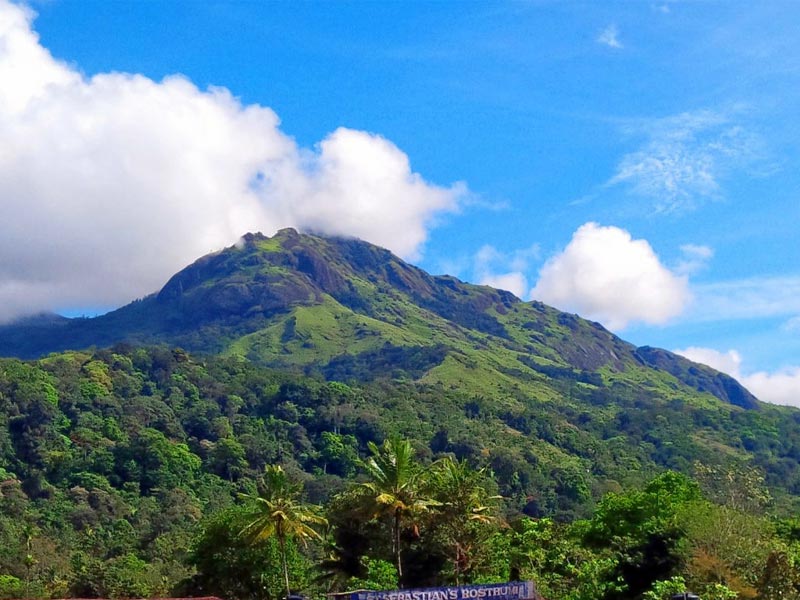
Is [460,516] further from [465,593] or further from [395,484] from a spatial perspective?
[465,593]

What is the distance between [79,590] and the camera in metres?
78.4

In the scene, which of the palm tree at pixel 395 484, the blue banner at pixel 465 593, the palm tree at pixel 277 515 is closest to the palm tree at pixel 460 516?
the palm tree at pixel 395 484

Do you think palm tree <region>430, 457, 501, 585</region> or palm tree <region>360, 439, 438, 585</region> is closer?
palm tree <region>360, 439, 438, 585</region>

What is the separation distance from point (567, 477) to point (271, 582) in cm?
13862

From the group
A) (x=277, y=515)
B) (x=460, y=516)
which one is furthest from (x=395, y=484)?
(x=460, y=516)

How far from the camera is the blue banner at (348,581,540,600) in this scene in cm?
2972

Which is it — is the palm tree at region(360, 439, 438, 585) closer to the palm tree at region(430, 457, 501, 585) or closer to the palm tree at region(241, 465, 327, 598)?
the palm tree at region(241, 465, 327, 598)

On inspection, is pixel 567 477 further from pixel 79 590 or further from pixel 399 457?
pixel 399 457

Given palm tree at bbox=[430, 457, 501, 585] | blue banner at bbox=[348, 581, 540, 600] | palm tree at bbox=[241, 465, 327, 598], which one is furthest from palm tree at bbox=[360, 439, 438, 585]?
blue banner at bbox=[348, 581, 540, 600]

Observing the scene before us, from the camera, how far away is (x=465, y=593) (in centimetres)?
3072

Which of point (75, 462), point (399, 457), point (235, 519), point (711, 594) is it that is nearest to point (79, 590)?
point (235, 519)

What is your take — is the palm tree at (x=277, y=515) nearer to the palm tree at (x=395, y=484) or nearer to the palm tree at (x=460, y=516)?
the palm tree at (x=395, y=484)

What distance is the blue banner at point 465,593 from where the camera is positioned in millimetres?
29719

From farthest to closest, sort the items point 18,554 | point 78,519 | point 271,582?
point 78,519
point 18,554
point 271,582
